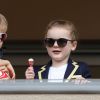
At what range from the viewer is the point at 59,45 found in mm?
4234

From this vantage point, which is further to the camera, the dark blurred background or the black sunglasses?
the dark blurred background

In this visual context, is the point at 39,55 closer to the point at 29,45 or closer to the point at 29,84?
the point at 29,45

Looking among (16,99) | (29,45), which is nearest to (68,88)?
(16,99)

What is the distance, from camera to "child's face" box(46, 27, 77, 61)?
4.25m

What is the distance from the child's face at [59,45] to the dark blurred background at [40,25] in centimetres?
323

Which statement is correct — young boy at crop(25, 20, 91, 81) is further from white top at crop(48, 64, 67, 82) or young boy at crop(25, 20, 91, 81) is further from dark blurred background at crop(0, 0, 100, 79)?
dark blurred background at crop(0, 0, 100, 79)

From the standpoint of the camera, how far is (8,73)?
14.0 ft

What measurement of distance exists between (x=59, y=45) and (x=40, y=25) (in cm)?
345

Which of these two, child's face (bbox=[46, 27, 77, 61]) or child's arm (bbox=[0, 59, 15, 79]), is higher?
child's face (bbox=[46, 27, 77, 61])

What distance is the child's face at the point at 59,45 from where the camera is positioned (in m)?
4.25

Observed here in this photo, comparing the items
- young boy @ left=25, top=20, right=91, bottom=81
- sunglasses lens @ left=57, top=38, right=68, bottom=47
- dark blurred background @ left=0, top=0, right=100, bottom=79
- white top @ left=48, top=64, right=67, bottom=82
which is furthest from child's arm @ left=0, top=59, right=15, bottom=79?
dark blurred background @ left=0, top=0, right=100, bottom=79

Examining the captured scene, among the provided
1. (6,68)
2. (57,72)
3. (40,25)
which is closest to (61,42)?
(57,72)

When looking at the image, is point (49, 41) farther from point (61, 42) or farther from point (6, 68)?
point (6, 68)

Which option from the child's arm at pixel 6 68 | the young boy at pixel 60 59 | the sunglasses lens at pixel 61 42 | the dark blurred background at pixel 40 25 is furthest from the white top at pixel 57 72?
the dark blurred background at pixel 40 25
